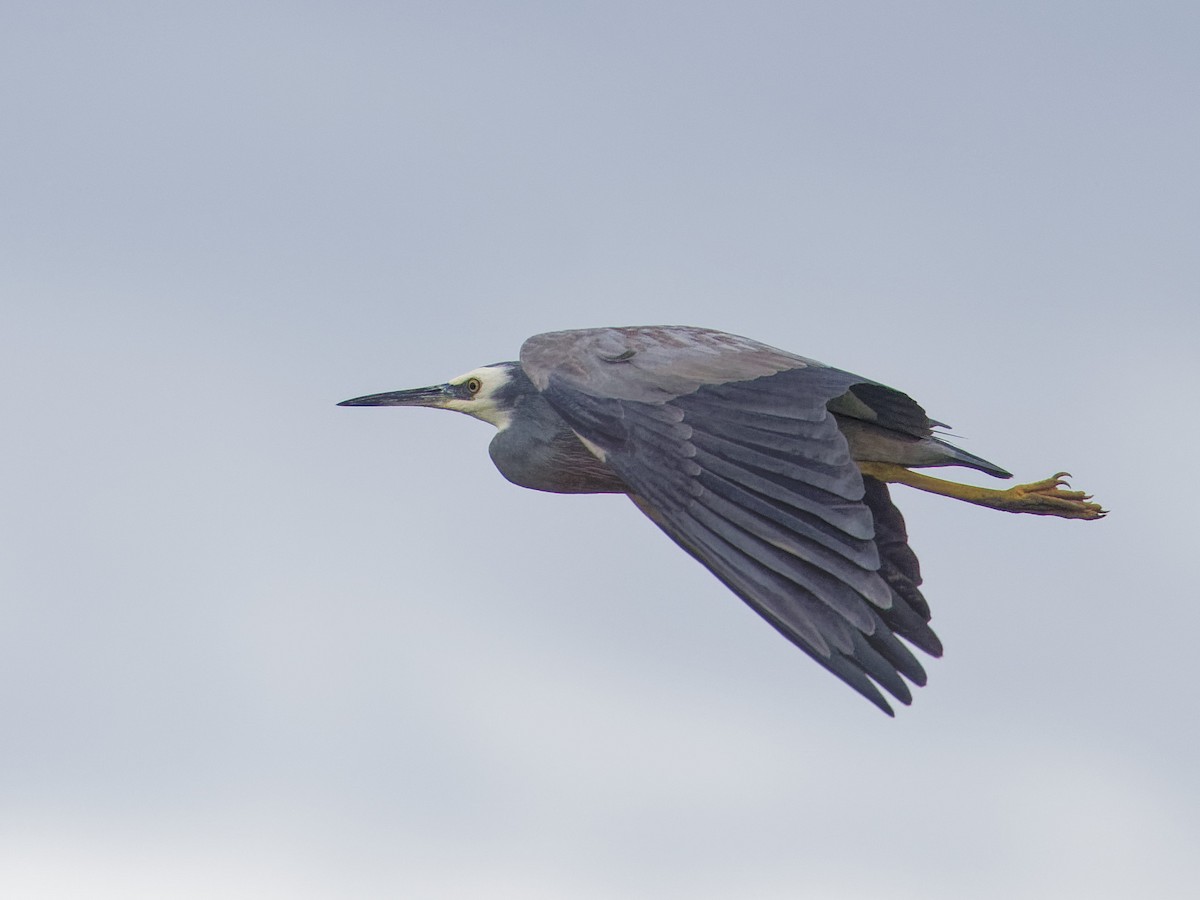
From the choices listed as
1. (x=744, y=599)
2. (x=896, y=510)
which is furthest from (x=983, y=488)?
(x=744, y=599)

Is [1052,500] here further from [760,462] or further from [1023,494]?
[760,462]

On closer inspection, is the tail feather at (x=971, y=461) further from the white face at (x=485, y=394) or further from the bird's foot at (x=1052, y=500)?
the white face at (x=485, y=394)

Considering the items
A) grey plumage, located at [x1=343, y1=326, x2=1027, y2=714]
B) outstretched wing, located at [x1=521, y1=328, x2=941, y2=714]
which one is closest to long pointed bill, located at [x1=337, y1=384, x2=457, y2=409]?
grey plumage, located at [x1=343, y1=326, x2=1027, y2=714]

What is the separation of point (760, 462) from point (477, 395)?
2.72 metres

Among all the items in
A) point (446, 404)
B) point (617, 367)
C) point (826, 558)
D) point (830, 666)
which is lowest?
point (830, 666)

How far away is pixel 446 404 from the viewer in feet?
37.7

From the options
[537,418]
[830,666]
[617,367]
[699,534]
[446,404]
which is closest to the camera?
[830,666]

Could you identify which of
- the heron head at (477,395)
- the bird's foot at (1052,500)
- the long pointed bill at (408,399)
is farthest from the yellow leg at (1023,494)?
the long pointed bill at (408,399)

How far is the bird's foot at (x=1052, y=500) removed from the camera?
35.1 feet

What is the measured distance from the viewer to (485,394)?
1112cm

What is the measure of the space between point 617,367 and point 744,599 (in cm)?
181

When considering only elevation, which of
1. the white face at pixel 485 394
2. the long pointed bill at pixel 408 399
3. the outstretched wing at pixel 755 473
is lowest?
the outstretched wing at pixel 755 473

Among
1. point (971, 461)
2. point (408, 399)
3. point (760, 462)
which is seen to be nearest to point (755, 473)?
point (760, 462)

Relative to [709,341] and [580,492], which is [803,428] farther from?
[580,492]
